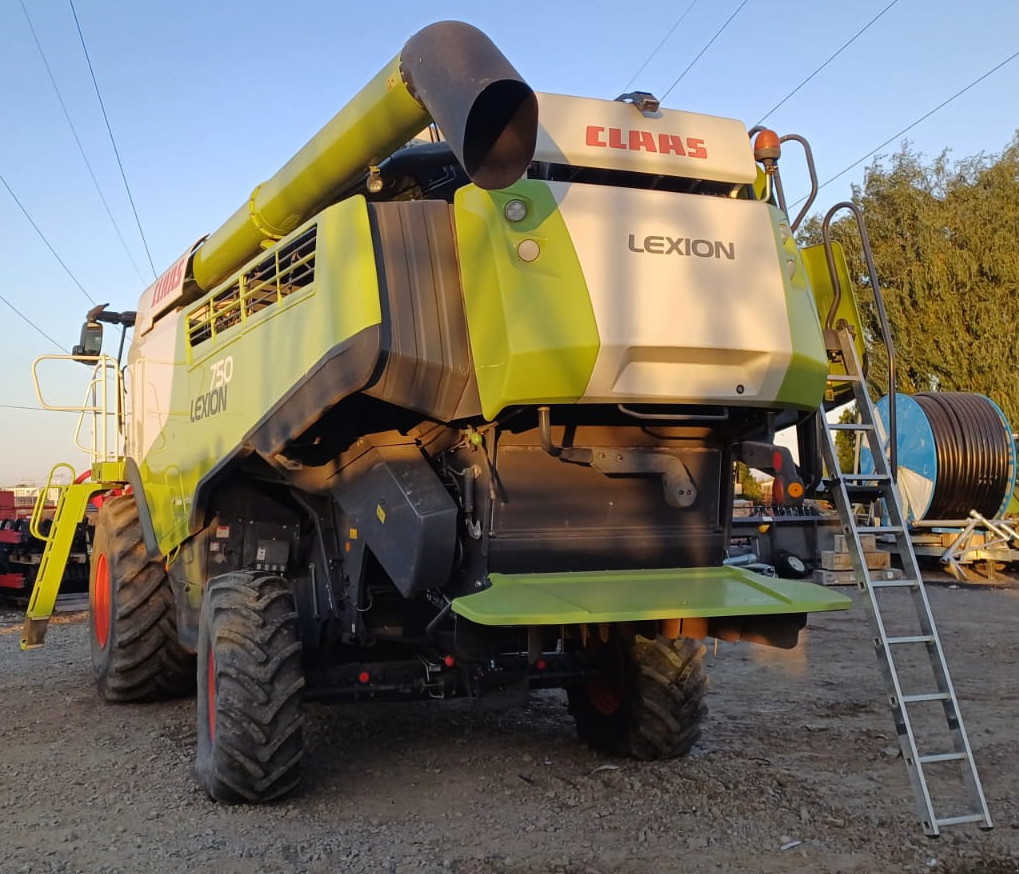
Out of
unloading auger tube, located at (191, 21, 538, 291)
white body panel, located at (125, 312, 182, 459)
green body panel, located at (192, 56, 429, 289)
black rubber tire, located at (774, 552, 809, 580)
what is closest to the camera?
unloading auger tube, located at (191, 21, 538, 291)

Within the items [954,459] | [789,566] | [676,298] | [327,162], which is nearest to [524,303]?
[676,298]

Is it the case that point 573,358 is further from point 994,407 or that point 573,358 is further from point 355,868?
point 994,407

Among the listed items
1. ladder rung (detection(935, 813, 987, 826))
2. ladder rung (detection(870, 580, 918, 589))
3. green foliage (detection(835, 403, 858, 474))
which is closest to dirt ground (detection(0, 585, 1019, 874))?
ladder rung (detection(935, 813, 987, 826))

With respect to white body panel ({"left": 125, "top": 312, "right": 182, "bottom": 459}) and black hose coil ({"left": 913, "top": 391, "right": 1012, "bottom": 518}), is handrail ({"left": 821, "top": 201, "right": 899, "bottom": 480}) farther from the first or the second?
black hose coil ({"left": 913, "top": 391, "right": 1012, "bottom": 518})

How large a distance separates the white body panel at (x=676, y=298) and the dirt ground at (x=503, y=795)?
5.98 ft

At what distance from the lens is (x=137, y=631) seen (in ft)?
21.6

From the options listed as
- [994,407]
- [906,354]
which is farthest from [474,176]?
[906,354]

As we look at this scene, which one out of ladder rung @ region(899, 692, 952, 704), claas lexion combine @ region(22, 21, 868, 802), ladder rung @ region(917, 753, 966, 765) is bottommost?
ladder rung @ region(917, 753, 966, 765)

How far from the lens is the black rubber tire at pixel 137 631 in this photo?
6582 mm

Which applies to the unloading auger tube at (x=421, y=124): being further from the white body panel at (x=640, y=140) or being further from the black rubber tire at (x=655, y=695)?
the black rubber tire at (x=655, y=695)

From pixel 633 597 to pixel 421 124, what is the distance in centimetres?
219

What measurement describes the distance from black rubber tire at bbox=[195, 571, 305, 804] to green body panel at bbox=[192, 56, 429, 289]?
1955 millimetres

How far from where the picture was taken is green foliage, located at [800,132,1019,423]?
22.4 meters

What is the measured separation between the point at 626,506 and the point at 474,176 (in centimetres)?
161
